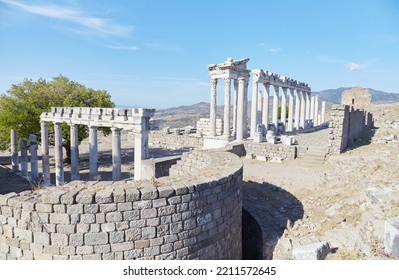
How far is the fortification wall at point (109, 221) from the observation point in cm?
495

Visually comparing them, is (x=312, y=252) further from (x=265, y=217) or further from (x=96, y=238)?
(x=96, y=238)

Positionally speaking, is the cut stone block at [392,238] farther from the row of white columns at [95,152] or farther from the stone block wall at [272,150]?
the stone block wall at [272,150]

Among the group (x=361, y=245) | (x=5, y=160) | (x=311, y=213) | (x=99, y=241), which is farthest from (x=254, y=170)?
(x=5, y=160)

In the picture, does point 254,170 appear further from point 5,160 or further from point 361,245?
point 5,160

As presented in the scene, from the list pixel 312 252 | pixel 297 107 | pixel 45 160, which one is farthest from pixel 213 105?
pixel 312 252

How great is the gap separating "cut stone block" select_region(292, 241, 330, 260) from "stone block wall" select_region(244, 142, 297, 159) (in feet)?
32.3

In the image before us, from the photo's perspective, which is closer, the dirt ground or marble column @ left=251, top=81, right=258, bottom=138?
the dirt ground

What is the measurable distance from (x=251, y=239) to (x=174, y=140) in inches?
723

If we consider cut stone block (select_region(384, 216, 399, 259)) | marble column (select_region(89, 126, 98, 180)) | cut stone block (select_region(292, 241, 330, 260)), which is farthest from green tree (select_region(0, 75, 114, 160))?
cut stone block (select_region(384, 216, 399, 259))

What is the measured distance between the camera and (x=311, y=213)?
909cm

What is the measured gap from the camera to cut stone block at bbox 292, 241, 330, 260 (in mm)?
5977

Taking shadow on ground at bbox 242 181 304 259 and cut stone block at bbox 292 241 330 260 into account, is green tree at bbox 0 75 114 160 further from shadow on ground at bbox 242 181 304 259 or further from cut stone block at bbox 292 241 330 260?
cut stone block at bbox 292 241 330 260

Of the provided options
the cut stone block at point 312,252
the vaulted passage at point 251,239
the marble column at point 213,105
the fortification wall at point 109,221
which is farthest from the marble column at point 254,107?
the fortification wall at point 109,221

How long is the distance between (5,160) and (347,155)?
25969mm
